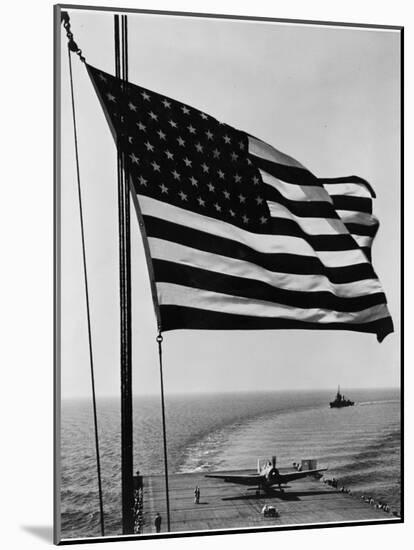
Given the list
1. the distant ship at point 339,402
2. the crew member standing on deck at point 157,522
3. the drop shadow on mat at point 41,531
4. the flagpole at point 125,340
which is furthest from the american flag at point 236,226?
the drop shadow on mat at point 41,531

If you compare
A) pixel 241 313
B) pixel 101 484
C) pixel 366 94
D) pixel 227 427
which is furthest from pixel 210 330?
pixel 366 94

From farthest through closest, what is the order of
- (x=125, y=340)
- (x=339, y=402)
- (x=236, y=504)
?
(x=339, y=402) < (x=236, y=504) < (x=125, y=340)

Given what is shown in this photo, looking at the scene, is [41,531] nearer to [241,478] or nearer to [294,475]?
[241,478]

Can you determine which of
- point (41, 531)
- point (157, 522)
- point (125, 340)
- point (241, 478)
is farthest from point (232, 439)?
point (41, 531)

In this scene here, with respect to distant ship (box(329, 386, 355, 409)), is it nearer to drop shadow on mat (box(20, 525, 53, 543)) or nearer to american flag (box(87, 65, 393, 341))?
american flag (box(87, 65, 393, 341))

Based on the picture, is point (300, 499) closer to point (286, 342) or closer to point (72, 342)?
point (286, 342)

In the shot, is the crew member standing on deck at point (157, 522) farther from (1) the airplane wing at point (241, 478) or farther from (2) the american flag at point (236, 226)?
(2) the american flag at point (236, 226)
